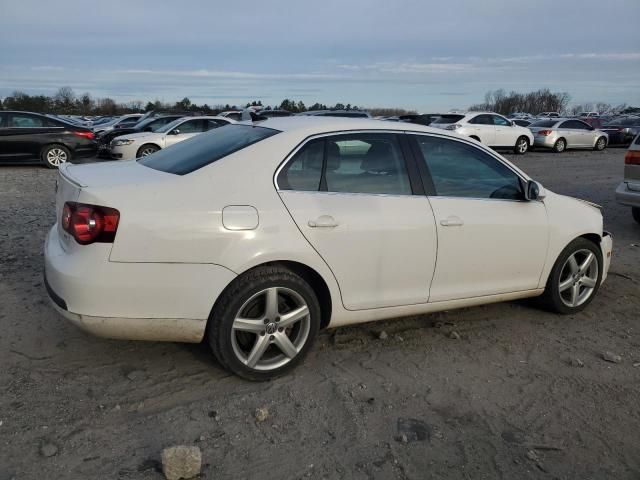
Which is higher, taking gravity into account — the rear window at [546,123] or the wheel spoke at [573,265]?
the rear window at [546,123]

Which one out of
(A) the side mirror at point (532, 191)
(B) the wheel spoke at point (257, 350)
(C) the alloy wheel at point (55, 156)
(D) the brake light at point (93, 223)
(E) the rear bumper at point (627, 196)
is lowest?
(C) the alloy wheel at point (55, 156)

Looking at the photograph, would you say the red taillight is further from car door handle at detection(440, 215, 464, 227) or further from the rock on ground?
the rock on ground

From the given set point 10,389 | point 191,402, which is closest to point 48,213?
point 10,389

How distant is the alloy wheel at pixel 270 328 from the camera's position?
133 inches

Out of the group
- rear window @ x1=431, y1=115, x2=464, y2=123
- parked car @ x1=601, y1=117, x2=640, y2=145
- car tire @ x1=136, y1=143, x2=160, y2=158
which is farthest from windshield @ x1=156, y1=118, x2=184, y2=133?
parked car @ x1=601, y1=117, x2=640, y2=145

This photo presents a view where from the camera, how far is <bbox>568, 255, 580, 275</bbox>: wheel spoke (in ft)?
15.5

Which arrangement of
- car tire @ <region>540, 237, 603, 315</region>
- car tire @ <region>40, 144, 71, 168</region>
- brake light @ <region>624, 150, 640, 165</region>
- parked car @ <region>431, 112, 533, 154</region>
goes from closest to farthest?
car tire @ <region>540, 237, 603, 315</region>
brake light @ <region>624, 150, 640, 165</region>
car tire @ <region>40, 144, 71, 168</region>
parked car @ <region>431, 112, 533, 154</region>

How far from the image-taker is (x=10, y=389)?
3.29 meters

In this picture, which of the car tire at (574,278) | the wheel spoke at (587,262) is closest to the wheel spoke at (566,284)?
the car tire at (574,278)

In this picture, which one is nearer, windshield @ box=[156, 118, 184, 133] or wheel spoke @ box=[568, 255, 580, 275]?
wheel spoke @ box=[568, 255, 580, 275]

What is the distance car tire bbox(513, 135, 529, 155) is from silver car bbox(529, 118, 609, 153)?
77.9 inches

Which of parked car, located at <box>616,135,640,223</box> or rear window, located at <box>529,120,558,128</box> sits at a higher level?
rear window, located at <box>529,120,558,128</box>

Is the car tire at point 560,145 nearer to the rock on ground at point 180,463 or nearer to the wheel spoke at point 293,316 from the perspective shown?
the wheel spoke at point 293,316

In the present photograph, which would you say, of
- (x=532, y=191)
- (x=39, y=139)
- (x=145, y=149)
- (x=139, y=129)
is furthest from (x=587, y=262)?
(x=139, y=129)
